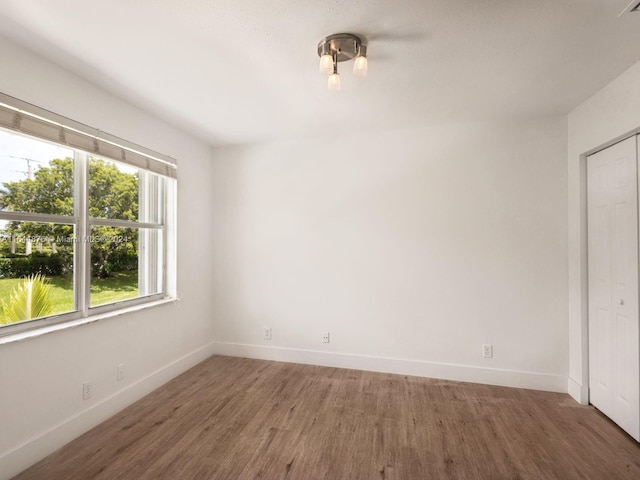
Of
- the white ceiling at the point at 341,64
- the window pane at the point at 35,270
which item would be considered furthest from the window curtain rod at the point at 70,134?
the window pane at the point at 35,270

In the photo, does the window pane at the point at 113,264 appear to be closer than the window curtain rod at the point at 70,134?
No

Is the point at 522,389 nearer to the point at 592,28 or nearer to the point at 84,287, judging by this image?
the point at 592,28

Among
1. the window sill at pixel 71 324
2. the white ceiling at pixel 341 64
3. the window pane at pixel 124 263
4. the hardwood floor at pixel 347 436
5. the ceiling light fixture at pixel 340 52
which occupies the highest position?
the white ceiling at pixel 341 64

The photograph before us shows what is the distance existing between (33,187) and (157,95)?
111 cm

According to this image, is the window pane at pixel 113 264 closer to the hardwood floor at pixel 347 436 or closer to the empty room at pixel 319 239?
the empty room at pixel 319 239

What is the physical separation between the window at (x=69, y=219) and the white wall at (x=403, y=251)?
40.9 inches

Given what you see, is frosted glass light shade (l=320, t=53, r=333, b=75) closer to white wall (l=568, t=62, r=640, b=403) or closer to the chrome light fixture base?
the chrome light fixture base

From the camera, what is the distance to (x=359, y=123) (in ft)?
10.2

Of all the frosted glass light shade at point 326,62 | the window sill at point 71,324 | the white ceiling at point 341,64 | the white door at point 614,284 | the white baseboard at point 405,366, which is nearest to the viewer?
the white ceiling at point 341,64

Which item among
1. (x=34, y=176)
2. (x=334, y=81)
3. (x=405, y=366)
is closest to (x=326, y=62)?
(x=334, y=81)

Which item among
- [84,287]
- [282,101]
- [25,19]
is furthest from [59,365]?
[282,101]

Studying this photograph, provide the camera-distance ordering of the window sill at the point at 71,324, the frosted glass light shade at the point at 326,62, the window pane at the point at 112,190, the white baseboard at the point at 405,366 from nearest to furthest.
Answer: the frosted glass light shade at the point at 326,62
the window sill at the point at 71,324
the window pane at the point at 112,190
the white baseboard at the point at 405,366

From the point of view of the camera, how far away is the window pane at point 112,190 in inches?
95.7

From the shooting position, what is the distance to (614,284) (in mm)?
2340
